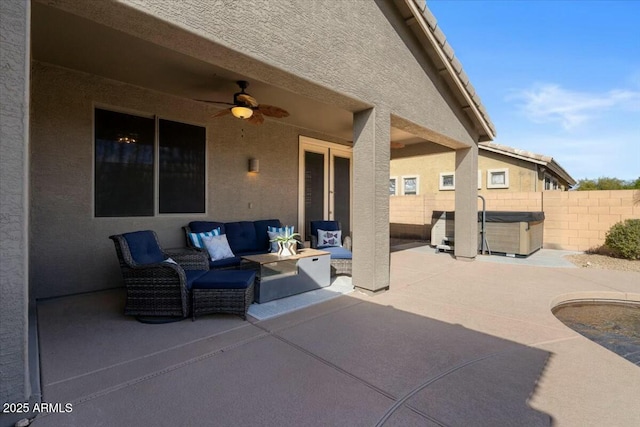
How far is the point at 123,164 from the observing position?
5152 mm

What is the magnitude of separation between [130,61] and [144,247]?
2.71 meters

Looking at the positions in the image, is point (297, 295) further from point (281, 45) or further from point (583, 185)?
point (583, 185)

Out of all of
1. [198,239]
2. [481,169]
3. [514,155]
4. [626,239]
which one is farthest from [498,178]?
[198,239]

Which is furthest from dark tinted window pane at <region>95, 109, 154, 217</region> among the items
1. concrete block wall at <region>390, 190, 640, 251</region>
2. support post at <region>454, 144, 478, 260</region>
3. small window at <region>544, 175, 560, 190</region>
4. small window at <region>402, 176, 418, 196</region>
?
small window at <region>544, 175, 560, 190</region>

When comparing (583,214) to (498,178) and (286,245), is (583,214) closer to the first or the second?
(498,178)

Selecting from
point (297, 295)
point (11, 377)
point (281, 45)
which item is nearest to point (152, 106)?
point (281, 45)

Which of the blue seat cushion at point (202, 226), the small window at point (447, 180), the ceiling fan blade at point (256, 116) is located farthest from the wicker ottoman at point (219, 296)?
the small window at point (447, 180)

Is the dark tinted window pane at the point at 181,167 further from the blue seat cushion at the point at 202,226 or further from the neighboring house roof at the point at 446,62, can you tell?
the neighboring house roof at the point at 446,62

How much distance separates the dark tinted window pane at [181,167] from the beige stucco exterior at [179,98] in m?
0.19

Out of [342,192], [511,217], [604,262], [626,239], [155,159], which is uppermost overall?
[155,159]

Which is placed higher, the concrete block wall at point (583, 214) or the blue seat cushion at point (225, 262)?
the concrete block wall at point (583, 214)

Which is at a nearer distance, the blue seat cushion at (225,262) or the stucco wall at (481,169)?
the blue seat cushion at (225,262)

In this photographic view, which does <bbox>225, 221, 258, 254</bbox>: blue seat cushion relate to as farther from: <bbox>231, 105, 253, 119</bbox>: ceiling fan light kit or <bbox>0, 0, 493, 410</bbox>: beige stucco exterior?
<bbox>231, 105, 253, 119</bbox>: ceiling fan light kit

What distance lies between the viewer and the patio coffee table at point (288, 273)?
4383 mm
